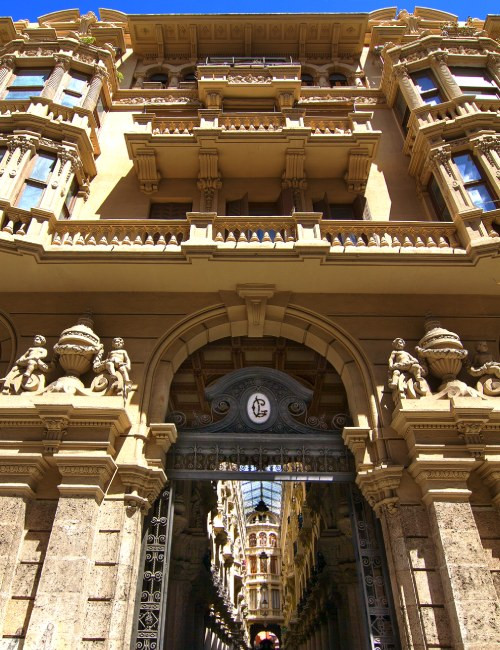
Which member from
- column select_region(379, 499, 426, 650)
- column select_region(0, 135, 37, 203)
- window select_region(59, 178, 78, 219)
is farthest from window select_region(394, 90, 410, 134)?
column select_region(379, 499, 426, 650)

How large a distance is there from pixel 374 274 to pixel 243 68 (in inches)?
421

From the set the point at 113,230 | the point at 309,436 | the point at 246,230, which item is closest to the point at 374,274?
the point at 246,230

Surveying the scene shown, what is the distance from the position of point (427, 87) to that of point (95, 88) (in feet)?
34.0

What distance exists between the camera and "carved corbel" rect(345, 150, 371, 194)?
13.2m

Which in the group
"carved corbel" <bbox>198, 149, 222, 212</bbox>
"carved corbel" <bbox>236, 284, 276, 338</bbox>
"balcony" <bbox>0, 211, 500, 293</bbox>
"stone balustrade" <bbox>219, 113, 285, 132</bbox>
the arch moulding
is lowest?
the arch moulding

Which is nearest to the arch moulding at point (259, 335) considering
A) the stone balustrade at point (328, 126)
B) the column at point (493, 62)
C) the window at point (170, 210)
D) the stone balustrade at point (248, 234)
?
the stone balustrade at point (248, 234)

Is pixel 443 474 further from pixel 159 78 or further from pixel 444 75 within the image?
pixel 159 78

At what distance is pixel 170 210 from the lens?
43.6 ft

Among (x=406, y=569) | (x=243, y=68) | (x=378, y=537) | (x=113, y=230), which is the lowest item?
(x=406, y=569)

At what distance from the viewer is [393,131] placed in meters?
15.2

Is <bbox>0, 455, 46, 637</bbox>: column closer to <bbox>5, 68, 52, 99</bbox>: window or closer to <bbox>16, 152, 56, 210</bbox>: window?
<bbox>16, 152, 56, 210</bbox>: window

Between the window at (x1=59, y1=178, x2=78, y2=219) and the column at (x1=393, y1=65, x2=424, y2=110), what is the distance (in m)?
10.1

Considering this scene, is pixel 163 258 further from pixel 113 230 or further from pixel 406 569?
pixel 406 569

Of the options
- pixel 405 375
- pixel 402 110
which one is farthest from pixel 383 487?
pixel 402 110
